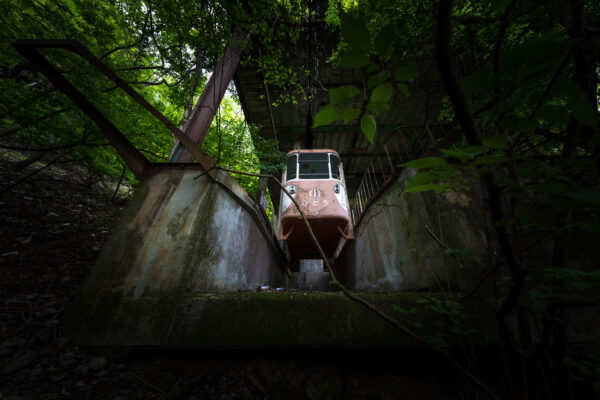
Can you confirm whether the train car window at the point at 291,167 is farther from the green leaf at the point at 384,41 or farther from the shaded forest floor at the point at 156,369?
the green leaf at the point at 384,41

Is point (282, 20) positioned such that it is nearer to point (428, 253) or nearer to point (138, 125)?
point (138, 125)

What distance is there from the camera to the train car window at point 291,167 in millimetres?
5785

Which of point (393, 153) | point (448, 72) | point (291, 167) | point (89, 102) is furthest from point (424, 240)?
point (393, 153)

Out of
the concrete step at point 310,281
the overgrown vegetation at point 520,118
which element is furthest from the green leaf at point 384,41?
the concrete step at point 310,281

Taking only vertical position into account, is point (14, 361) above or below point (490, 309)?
below

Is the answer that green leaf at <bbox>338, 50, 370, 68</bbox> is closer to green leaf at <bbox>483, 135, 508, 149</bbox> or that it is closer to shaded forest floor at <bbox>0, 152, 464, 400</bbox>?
green leaf at <bbox>483, 135, 508, 149</bbox>

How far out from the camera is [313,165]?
231 inches

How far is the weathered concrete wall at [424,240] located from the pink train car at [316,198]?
3.12 ft

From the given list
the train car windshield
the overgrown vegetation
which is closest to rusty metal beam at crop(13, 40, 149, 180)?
the overgrown vegetation

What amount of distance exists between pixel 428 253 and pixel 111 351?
11.7 feet

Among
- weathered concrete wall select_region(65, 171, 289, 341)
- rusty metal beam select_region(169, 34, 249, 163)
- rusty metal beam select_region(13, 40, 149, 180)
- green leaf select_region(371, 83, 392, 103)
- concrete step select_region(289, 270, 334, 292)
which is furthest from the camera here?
concrete step select_region(289, 270, 334, 292)

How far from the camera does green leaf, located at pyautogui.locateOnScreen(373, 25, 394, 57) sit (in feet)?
2.30

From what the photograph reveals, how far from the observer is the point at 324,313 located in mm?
2086

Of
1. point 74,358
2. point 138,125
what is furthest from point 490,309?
point 138,125
